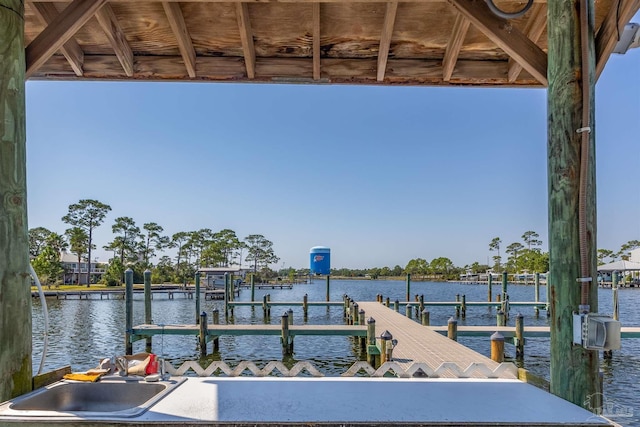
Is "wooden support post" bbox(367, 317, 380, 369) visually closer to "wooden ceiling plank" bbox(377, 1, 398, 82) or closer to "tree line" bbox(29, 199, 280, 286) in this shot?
"wooden ceiling plank" bbox(377, 1, 398, 82)

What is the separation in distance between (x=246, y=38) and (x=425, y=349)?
967 cm

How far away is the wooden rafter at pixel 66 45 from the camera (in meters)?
3.77

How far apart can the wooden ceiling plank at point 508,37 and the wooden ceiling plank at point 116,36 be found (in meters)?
2.78

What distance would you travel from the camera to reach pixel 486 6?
10.8 ft

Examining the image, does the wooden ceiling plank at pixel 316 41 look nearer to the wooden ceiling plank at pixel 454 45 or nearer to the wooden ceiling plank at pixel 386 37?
the wooden ceiling plank at pixel 386 37

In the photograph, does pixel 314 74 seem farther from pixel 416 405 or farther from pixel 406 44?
pixel 416 405

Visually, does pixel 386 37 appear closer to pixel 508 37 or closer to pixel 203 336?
pixel 508 37

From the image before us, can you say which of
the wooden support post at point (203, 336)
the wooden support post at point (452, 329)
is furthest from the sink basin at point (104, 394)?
the wooden support post at point (203, 336)

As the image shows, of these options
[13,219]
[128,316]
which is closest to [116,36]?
[13,219]

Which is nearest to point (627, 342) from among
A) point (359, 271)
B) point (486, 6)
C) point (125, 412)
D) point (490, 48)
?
point (490, 48)

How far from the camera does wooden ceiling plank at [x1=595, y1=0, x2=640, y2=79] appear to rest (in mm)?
2814

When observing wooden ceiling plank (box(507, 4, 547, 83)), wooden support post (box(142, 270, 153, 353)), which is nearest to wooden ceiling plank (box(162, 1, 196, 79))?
wooden ceiling plank (box(507, 4, 547, 83))

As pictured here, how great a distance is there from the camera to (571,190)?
283 cm

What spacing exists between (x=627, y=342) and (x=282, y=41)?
18.6 m
